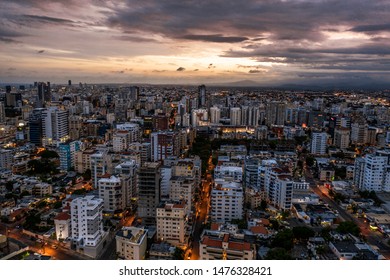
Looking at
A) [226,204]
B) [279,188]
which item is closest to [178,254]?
[226,204]

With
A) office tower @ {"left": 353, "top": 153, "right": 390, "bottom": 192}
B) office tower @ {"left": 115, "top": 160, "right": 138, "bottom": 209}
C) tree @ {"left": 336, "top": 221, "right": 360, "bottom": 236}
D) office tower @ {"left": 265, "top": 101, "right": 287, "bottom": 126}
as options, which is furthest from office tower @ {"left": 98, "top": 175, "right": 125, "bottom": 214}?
office tower @ {"left": 265, "top": 101, "right": 287, "bottom": 126}

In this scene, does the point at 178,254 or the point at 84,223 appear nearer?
the point at 178,254

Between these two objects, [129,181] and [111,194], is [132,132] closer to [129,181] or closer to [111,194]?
[129,181]

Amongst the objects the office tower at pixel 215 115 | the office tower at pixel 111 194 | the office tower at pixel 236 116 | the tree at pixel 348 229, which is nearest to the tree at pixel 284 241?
the tree at pixel 348 229
